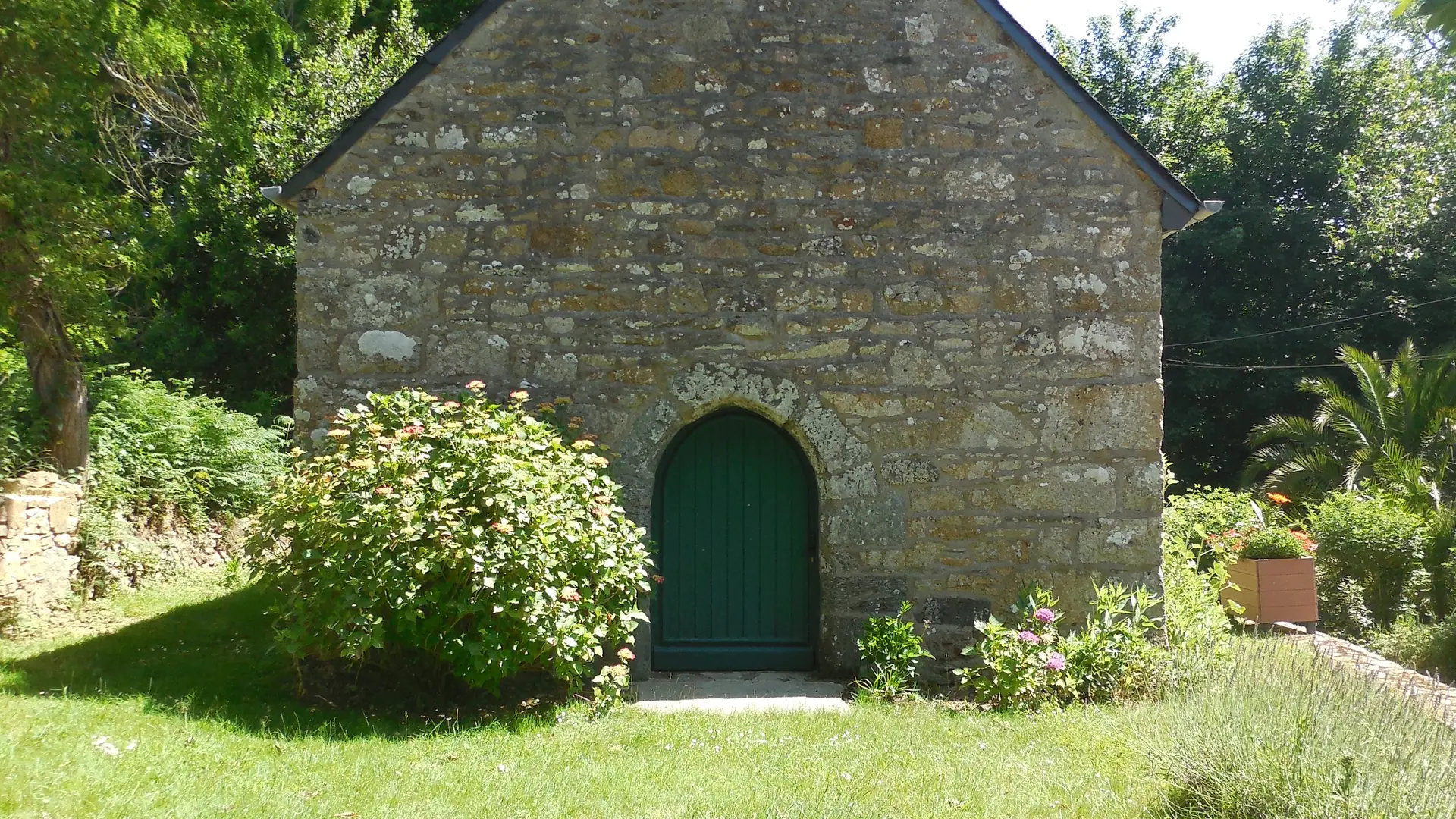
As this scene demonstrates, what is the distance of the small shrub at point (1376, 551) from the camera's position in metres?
11.0

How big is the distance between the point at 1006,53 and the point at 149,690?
6205 mm

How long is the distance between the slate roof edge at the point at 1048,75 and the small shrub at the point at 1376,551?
21.7 feet

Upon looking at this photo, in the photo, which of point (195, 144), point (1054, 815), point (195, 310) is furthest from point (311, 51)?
point (1054, 815)

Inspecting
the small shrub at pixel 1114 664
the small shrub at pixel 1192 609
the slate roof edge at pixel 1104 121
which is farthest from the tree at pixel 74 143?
the small shrub at pixel 1192 609

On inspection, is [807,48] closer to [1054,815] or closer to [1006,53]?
[1006,53]

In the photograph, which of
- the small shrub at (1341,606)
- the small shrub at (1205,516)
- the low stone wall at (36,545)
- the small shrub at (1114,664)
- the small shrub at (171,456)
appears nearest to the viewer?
the small shrub at (1114,664)

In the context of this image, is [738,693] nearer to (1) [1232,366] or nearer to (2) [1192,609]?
(2) [1192,609]

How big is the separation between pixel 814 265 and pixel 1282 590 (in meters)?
5.20

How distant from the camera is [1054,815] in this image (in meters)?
3.96

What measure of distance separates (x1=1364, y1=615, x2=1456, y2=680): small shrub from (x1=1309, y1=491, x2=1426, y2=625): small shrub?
2.40ft

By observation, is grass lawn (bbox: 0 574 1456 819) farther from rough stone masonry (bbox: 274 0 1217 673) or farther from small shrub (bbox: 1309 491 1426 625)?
small shrub (bbox: 1309 491 1426 625)

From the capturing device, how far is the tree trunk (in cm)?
793

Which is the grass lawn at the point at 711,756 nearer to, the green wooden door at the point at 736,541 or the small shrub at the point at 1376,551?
the green wooden door at the point at 736,541

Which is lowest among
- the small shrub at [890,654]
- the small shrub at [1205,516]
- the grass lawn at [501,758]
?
the grass lawn at [501,758]
